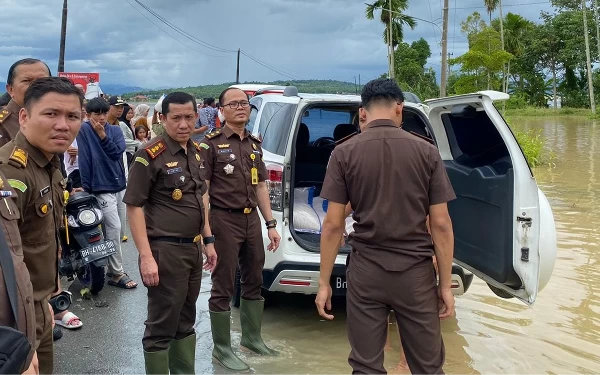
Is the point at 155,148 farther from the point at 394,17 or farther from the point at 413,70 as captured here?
the point at 413,70

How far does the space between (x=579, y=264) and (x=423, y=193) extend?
464cm

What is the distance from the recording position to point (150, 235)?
326 cm

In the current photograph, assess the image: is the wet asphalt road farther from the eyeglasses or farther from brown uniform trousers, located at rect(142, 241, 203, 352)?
the eyeglasses

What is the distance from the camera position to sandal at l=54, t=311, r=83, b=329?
4.43 metres

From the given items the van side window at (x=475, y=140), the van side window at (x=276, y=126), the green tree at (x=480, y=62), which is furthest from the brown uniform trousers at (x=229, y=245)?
the green tree at (x=480, y=62)

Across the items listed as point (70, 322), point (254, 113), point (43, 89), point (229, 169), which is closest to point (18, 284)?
point (43, 89)

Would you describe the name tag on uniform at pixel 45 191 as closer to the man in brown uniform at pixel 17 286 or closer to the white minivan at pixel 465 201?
the man in brown uniform at pixel 17 286

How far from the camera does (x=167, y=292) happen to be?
3201 mm

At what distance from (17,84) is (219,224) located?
5.06 feet

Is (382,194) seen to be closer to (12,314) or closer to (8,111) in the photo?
(12,314)

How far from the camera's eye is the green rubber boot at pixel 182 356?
3440 millimetres

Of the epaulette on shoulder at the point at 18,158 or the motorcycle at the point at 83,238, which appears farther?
the motorcycle at the point at 83,238

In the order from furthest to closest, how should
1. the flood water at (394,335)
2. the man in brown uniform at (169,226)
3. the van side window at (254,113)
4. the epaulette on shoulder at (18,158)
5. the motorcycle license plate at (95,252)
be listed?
the van side window at (254,113) < the motorcycle license plate at (95,252) < the flood water at (394,335) < the man in brown uniform at (169,226) < the epaulette on shoulder at (18,158)

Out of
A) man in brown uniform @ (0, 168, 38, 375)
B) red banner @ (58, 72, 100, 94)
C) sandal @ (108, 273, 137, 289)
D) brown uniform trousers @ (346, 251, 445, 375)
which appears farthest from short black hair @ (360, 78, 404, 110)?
red banner @ (58, 72, 100, 94)
